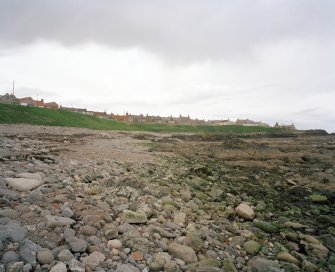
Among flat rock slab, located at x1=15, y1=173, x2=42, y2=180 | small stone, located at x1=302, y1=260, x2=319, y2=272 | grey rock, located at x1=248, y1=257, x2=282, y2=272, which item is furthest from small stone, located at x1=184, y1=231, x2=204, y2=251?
flat rock slab, located at x1=15, y1=173, x2=42, y2=180

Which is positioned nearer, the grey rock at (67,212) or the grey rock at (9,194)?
the grey rock at (67,212)

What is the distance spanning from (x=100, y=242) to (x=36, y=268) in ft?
3.69

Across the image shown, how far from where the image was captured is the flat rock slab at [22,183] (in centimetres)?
629

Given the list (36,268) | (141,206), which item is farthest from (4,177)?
(36,268)

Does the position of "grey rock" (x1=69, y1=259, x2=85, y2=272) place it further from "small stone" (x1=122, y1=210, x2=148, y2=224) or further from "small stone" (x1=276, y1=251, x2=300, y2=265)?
"small stone" (x1=276, y1=251, x2=300, y2=265)

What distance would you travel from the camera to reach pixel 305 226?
7.20m

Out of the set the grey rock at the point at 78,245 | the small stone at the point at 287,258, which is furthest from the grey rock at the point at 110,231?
the small stone at the point at 287,258

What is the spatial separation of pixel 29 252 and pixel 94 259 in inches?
34.6

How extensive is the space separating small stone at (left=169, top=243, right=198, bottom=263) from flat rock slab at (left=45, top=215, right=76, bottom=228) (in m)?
1.79

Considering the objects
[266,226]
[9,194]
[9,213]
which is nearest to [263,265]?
[266,226]

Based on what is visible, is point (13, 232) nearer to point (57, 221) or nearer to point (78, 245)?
point (57, 221)

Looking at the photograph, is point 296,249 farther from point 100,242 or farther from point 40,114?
point 40,114

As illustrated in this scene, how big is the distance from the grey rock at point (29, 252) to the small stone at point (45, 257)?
6 cm

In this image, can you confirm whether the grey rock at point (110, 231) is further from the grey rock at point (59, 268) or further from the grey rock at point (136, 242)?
the grey rock at point (59, 268)
